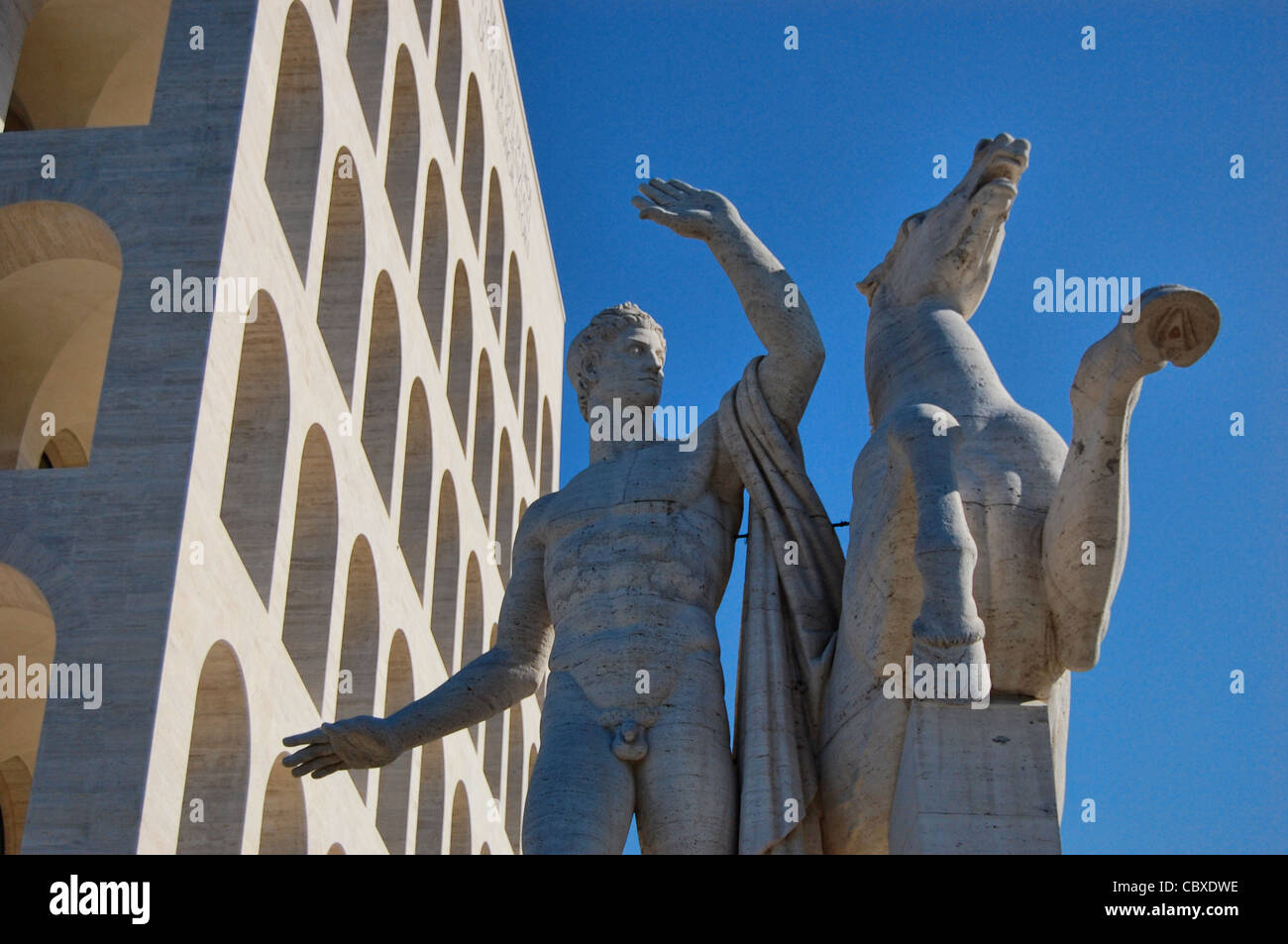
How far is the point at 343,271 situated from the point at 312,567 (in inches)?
190

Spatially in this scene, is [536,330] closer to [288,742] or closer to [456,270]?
[456,270]

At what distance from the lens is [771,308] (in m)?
8.75

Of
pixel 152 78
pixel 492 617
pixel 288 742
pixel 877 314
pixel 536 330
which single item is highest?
pixel 536 330

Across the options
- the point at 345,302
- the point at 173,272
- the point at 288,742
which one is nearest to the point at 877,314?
the point at 288,742

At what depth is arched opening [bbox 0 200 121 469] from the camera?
1956 centimetres

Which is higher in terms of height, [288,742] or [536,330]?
[536,330]

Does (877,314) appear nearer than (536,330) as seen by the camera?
Yes

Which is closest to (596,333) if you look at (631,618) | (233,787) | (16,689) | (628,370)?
(628,370)

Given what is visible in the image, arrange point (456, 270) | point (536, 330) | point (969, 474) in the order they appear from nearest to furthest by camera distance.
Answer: point (969, 474) → point (456, 270) → point (536, 330)

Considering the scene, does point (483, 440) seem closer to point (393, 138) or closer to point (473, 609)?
point (473, 609)

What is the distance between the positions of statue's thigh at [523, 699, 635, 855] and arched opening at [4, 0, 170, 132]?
1873 centimetres

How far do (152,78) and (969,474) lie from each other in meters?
20.6
